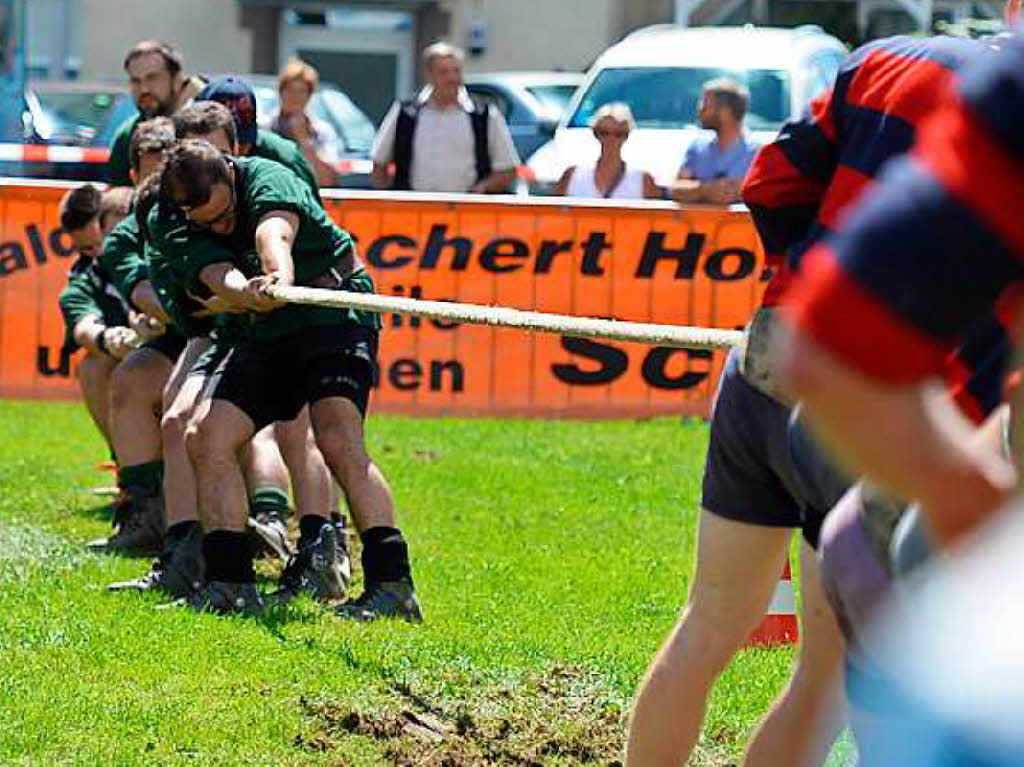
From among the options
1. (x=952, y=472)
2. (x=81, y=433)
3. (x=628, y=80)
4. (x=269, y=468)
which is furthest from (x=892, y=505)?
(x=628, y=80)

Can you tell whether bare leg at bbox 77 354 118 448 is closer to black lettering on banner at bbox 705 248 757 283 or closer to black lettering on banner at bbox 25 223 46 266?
black lettering on banner at bbox 25 223 46 266

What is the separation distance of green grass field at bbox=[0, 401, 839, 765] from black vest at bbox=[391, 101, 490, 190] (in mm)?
4098

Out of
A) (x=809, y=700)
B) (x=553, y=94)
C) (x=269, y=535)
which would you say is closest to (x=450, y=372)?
(x=269, y=535)

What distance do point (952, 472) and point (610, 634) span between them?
4886 mm

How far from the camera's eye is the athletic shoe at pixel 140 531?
8.81 metres

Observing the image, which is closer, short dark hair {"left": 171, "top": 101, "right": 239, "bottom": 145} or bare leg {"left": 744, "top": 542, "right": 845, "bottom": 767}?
bare leg {"left": 744, "top": 542, "right": 845, "bottom": 767}

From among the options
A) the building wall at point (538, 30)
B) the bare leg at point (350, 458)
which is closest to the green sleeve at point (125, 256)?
the bare leg at point (350, 458)

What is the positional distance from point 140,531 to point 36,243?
A: 4.71 meters

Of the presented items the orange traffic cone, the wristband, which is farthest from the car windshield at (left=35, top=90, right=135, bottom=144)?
the orange traffic cone

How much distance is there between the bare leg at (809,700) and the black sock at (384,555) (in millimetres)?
3222

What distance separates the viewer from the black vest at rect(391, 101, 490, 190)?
14.3 meters

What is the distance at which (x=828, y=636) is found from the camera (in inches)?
153

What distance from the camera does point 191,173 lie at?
23.2ft

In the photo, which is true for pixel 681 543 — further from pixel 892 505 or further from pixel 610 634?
pixel 892 505
